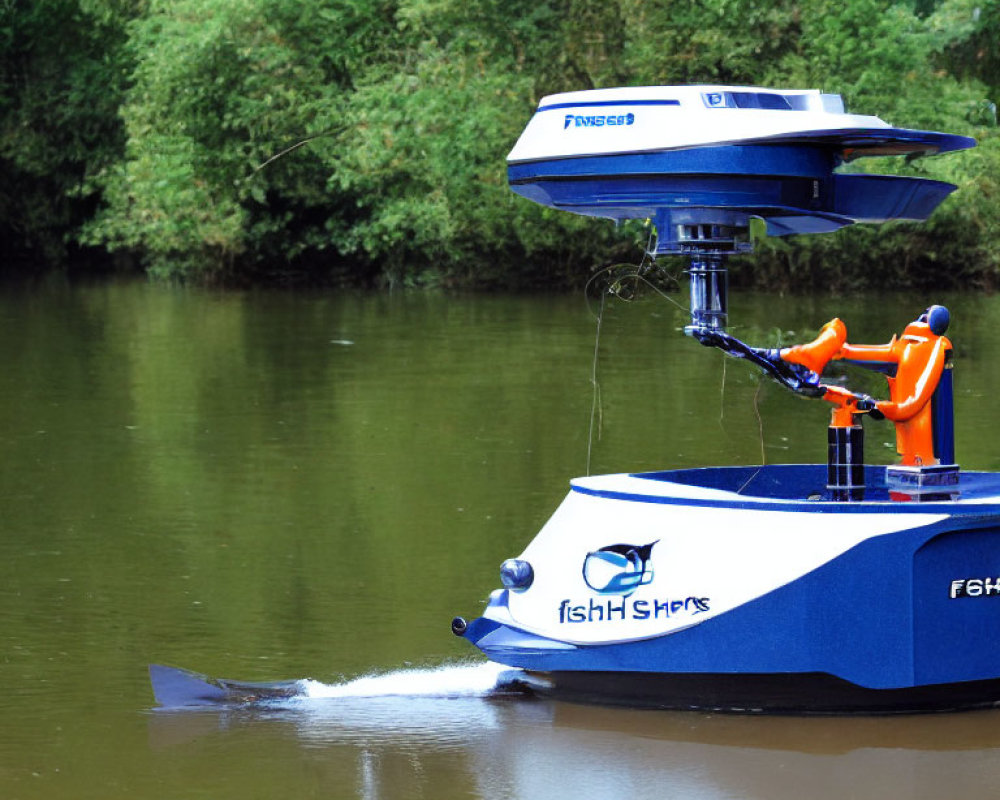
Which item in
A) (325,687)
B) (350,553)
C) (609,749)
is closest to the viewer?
(609,749)

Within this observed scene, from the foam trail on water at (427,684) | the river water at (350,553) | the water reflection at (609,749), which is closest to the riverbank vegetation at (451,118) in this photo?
the river water at (350,553)

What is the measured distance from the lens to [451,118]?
125 feet

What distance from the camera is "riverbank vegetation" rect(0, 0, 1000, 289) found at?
3631cm

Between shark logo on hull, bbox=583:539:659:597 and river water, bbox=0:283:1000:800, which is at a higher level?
shark logo on hull, bbox=583:539:659:597

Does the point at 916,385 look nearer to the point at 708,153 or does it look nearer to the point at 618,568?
the point at 708,153

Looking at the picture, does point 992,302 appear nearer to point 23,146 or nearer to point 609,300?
point 609,300

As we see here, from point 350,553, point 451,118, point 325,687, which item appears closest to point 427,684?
point 325,687

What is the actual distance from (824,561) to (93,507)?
21.8ft

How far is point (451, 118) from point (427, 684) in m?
30.8

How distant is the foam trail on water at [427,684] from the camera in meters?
7.85

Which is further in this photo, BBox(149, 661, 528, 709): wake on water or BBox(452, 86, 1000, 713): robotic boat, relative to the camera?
BBox(149, 661, 528, 709): wake on water

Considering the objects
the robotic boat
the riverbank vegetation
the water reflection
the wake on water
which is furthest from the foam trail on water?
the riverbank vegetation

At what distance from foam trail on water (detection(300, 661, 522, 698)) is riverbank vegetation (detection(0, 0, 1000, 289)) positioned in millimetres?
25748

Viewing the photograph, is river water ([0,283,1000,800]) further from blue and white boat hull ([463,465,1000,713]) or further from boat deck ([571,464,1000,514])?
boat deck ([571,464,1000,514])
